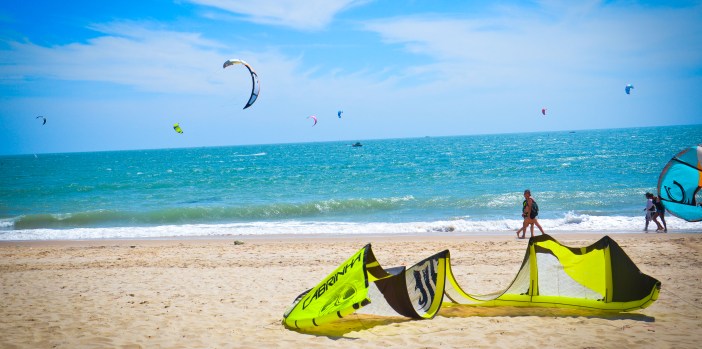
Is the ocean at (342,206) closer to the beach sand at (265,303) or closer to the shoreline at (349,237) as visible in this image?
the shoreline at (349,237)

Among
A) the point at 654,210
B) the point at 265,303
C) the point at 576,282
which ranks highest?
the point at 576,282

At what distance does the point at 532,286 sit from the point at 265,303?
11.3ft

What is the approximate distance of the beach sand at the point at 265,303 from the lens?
16.1 feet

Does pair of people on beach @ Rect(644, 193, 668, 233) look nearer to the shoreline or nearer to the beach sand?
the shoreline

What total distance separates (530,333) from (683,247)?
699 cm

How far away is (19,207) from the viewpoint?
2509cm

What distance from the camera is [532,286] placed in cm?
577

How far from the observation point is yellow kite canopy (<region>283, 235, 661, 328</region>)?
5402 millimetres

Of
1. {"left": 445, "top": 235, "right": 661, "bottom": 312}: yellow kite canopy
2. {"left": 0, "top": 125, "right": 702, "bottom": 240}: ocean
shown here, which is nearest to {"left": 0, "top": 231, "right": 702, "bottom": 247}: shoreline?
{"left": 0, "top": 125, "right": 702, "bottom": 240}: ocean

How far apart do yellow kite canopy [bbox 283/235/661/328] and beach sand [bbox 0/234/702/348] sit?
0.15 meters

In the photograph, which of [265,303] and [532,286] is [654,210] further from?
[265,303]

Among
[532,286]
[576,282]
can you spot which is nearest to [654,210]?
[576,282]

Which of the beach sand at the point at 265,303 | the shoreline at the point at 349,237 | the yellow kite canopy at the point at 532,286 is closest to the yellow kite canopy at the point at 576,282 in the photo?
the yellow kite canopy at the point at 532,286

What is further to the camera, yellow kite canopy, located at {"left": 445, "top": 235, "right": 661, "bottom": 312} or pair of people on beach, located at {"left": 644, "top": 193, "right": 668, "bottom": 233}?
pair of people on beach, located at {"left": 644, "top": 193, "right": 668, "bottom": 233}
